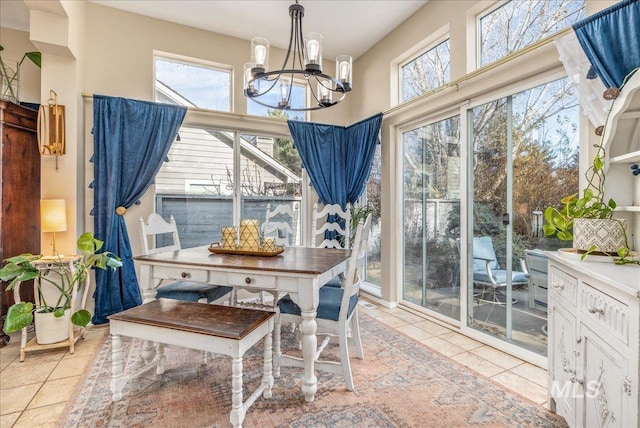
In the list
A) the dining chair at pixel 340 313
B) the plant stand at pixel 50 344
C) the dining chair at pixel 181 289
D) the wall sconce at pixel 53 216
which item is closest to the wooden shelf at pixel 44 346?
the plant stand at pixel 50 344

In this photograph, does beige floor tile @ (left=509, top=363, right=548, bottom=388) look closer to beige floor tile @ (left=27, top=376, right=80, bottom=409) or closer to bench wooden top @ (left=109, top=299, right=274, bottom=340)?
bench wooden top @ (left=109, top=299, right=274, bottom=340)

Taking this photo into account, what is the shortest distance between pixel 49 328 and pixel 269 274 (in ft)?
6.48

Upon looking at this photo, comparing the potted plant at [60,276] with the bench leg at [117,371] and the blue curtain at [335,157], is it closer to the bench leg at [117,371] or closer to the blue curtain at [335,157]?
the bench leg at [117,371]

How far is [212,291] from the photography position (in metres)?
2.38

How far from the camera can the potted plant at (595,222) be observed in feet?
4.85

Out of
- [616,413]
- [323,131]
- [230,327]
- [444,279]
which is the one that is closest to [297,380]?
[230,327]

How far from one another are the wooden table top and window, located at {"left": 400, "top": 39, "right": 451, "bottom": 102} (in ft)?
6.85

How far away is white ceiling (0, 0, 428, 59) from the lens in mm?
3010

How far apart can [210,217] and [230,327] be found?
2295mm

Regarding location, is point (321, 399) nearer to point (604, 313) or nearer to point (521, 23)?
point (604, 313)

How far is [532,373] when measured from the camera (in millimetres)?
2152

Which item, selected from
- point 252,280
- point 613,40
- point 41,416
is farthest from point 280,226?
point 613,40

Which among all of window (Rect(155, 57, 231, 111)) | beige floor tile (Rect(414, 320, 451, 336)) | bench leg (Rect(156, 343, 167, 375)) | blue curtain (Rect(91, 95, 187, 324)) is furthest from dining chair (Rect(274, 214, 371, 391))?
window (Rect(155, 57, 231, 111))

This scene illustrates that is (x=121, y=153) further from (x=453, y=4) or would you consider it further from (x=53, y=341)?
(x=453, y=4)
